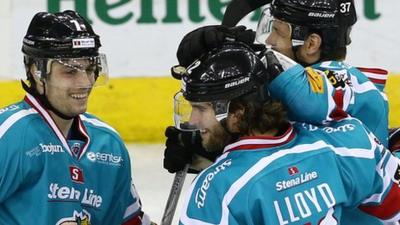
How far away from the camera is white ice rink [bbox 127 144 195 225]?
418 centimetres

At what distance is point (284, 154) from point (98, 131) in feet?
2.41

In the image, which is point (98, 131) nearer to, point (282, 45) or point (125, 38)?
point (282, 45)

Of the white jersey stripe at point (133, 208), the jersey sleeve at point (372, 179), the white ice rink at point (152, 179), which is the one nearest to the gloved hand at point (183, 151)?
the white jersey stripe at point (133, 208)

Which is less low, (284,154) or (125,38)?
(284,154)

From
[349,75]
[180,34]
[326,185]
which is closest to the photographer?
[326,185]

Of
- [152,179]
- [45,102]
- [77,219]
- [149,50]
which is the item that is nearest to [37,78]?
[45,102]

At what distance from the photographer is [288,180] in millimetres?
2023

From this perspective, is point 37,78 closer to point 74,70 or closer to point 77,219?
point 74,70

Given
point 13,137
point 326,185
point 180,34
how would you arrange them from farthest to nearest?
point 180,34 → point 13,137 → point 326,185

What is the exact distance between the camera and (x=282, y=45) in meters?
2.65

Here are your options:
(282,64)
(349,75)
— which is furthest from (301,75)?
(349,75)

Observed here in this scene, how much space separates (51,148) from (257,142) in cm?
60

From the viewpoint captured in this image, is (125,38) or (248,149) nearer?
(248,149)

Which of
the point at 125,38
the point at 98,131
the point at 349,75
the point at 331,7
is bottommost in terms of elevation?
the point at 125,38
